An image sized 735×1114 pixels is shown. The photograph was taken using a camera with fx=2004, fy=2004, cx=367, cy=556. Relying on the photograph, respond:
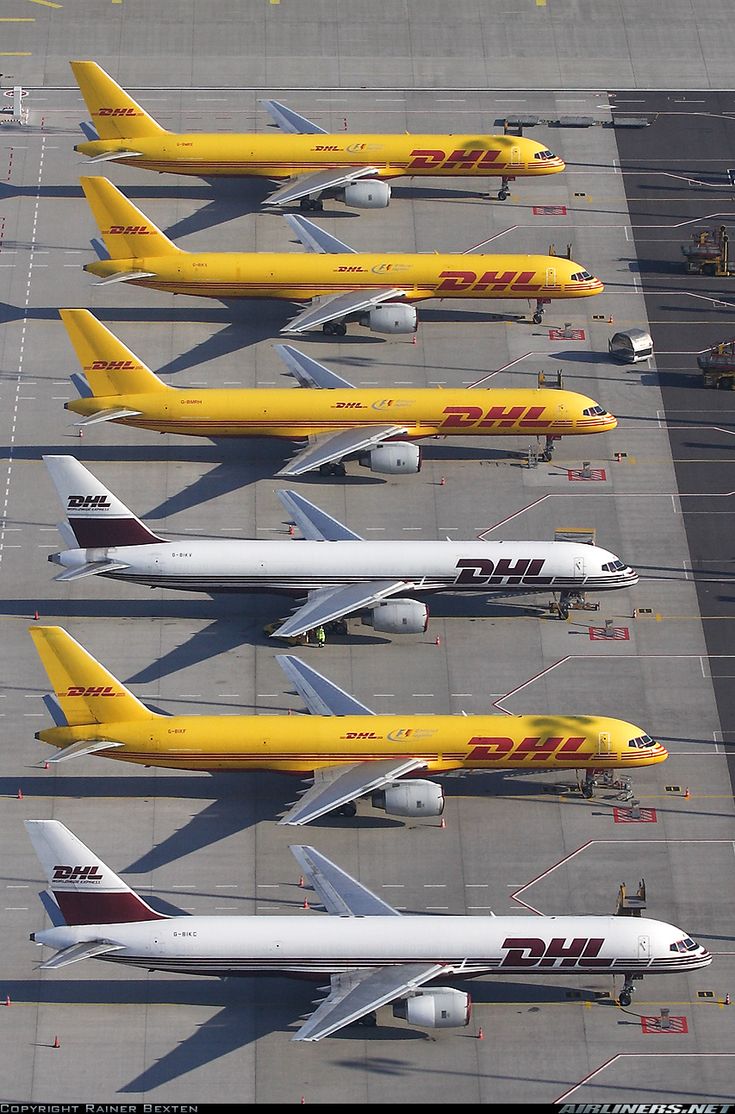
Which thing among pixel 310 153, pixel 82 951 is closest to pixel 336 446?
pixel 310 153

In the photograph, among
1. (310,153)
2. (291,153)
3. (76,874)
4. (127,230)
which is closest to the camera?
(76,874)

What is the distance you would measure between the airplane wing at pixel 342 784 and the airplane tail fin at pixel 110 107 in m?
58.9

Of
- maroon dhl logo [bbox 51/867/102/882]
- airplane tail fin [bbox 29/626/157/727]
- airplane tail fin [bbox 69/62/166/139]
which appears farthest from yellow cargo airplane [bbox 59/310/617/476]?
maroon dhl logo [bbox 51/867/102/882]

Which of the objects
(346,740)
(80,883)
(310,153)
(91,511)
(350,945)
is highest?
(310,153)

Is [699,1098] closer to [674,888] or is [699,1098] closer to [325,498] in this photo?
[674,888]

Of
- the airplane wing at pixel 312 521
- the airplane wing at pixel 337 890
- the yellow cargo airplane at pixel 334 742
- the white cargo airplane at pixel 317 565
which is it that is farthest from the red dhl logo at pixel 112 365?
the airplane wing at pixel 337 890

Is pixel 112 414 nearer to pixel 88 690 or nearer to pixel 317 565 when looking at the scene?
pixel 317 565

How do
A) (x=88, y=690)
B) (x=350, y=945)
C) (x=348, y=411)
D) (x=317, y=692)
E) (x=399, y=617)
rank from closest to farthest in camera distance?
(x=350, y=945)
(x=88, y=690)
(x=317, y=692)
(x=399, y=617)
(x=348, y=411)

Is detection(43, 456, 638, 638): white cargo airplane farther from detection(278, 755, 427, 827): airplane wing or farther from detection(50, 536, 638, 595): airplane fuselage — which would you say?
detection(278, 755, 427, 827): airplane wing

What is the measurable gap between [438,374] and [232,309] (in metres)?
16.1

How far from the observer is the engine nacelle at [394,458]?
13262 centimetres

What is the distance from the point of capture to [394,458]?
132625 millimetres

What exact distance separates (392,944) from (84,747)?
831 inches

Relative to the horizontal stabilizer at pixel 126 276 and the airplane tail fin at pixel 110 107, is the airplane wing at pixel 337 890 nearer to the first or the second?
the horizontal stabilizer at pixel 126 276
